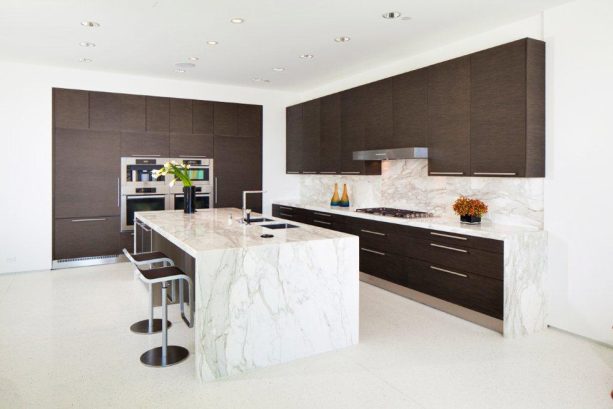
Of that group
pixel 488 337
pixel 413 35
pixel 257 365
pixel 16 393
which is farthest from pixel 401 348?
pixel 413 35

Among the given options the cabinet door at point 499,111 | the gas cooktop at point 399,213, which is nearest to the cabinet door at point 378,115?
the gas cooktop at point 399,213

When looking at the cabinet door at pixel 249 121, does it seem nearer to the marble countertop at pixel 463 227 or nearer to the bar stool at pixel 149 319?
the marble countertop at pixel 463 227

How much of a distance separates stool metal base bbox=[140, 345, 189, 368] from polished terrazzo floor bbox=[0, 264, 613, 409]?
0.23ft

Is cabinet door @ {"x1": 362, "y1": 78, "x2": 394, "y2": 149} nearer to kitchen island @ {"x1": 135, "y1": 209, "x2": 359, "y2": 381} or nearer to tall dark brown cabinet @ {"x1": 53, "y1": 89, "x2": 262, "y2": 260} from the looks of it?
kitchen island @ {"x1": 135, "y1": 209, "x2": 359, "y2": 381}

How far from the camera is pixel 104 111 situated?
6188mm

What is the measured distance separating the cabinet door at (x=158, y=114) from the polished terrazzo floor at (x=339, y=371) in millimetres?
3103

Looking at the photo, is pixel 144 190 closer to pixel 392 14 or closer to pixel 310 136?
pixel 310 136

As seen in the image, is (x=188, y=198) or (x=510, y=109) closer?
(x=510, y=109)

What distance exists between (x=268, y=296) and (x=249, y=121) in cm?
466

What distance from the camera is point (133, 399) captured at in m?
2.68

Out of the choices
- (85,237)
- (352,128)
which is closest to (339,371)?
(352,128)

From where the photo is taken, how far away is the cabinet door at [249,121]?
23.6 feet

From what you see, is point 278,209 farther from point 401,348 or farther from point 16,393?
point 16,393

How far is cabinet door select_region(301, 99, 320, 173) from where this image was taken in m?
6.71
